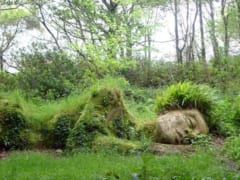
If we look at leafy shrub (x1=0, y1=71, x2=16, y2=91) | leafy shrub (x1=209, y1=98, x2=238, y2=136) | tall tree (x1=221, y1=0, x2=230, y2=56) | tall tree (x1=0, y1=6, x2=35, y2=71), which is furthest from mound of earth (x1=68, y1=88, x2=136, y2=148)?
tall tree (x1=0, y1=6, x2=35, y2=71)

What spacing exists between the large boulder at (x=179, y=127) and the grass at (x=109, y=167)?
1780 millimetres

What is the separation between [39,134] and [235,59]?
1412cm

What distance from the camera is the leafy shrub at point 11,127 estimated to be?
31.3 feet

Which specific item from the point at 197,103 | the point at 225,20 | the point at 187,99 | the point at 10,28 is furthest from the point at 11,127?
the point at 10,28

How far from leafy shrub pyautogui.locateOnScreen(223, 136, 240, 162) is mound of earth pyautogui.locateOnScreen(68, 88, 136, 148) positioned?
232 cm

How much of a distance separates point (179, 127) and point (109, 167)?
12.5ft

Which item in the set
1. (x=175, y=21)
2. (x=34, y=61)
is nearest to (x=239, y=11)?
(x=175, y=21)

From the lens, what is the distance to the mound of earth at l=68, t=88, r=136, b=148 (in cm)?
923

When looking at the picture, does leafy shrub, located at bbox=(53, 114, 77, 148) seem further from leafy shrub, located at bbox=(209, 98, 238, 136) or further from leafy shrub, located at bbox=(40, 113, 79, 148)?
leafy shrub, located at bbox=(209, 98, 238, 136)

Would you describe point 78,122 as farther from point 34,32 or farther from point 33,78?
point 34,32

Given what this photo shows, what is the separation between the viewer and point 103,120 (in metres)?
9.71

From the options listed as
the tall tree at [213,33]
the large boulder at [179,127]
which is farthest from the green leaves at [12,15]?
the large boulder at [179,127]

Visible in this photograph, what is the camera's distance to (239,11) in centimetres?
2136

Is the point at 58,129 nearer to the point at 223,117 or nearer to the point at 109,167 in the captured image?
the point at 109,167
